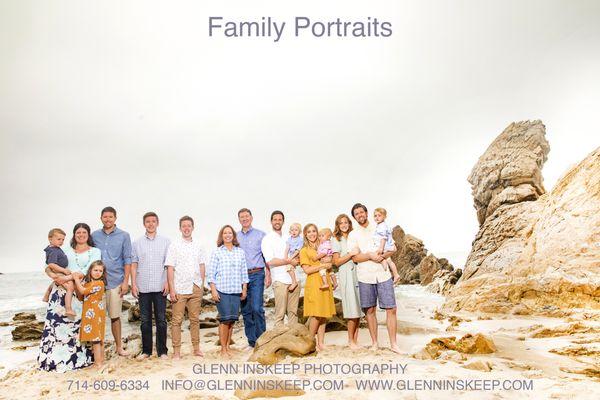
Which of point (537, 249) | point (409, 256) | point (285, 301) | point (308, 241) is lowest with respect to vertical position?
point (409, 256)

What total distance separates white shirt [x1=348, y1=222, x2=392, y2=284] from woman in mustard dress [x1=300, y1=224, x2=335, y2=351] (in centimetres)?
42

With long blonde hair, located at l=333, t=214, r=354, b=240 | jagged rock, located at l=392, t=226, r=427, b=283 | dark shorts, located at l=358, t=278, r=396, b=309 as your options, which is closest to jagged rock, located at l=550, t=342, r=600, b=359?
dark shorts, located at l=358, t=278, r=396, b=309

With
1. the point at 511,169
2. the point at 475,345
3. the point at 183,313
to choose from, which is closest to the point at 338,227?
the point at 475,345

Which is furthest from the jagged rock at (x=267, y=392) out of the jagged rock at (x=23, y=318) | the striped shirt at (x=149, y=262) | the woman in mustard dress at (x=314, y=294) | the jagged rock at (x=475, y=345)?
the jagged rock at (x=23, y=318)

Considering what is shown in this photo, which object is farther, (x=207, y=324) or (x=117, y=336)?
(x=207, y=324)

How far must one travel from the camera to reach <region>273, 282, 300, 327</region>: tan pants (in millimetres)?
5316

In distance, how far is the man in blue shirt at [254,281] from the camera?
5469 mm

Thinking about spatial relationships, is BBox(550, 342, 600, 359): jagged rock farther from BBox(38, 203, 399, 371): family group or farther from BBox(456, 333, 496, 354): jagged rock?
BBox(38, 203, 399, 371): family group

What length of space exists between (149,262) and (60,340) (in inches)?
52.1

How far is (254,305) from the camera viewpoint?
547 cm

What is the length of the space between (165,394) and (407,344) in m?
3.41

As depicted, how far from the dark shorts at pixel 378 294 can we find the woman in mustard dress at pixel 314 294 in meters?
0.43

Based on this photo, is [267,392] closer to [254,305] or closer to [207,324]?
[254,305]

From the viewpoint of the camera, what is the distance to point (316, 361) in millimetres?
4355
